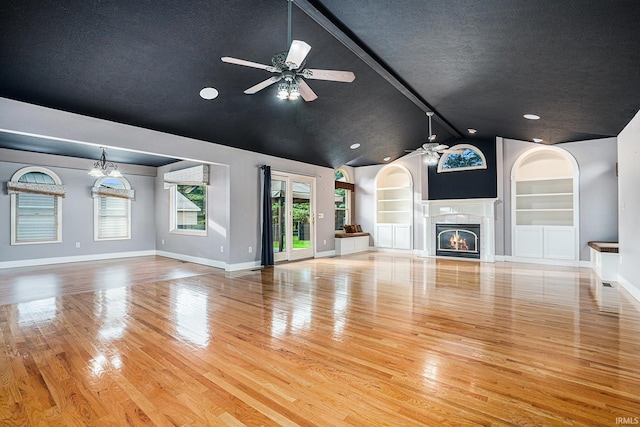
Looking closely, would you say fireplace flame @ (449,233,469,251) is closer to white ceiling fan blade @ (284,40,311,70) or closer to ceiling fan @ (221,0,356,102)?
ceiling fan @ (221,0,356,102)

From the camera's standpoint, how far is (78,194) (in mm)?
8094

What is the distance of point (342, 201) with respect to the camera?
35.0ft

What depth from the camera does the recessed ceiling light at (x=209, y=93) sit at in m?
4.54

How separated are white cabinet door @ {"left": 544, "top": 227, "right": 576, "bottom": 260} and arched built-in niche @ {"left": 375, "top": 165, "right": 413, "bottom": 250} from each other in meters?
3.36

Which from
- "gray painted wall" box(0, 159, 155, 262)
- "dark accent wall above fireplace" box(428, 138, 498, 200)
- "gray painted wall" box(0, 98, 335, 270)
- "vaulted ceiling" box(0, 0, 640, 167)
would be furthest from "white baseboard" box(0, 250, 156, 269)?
"dark accent wall above fireplace" box(428, 138, 498, 200)

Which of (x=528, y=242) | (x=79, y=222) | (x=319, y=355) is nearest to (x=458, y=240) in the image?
(x=528, y=242)

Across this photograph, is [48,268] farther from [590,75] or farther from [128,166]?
[590,75]

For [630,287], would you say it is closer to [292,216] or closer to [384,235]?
[384,235]

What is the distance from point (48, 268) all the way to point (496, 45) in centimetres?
907

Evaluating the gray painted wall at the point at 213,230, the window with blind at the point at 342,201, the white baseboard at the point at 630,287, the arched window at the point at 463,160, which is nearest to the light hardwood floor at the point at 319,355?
the white baseboard at the point at 630,287

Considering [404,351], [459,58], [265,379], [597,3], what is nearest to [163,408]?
[265,379]

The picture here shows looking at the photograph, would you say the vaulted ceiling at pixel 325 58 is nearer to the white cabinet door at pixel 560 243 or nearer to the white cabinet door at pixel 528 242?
the white cabinet door at pixel 560 243

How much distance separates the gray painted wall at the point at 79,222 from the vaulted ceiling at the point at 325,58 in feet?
14.5

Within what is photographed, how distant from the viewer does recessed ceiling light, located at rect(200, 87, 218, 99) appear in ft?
14.9
